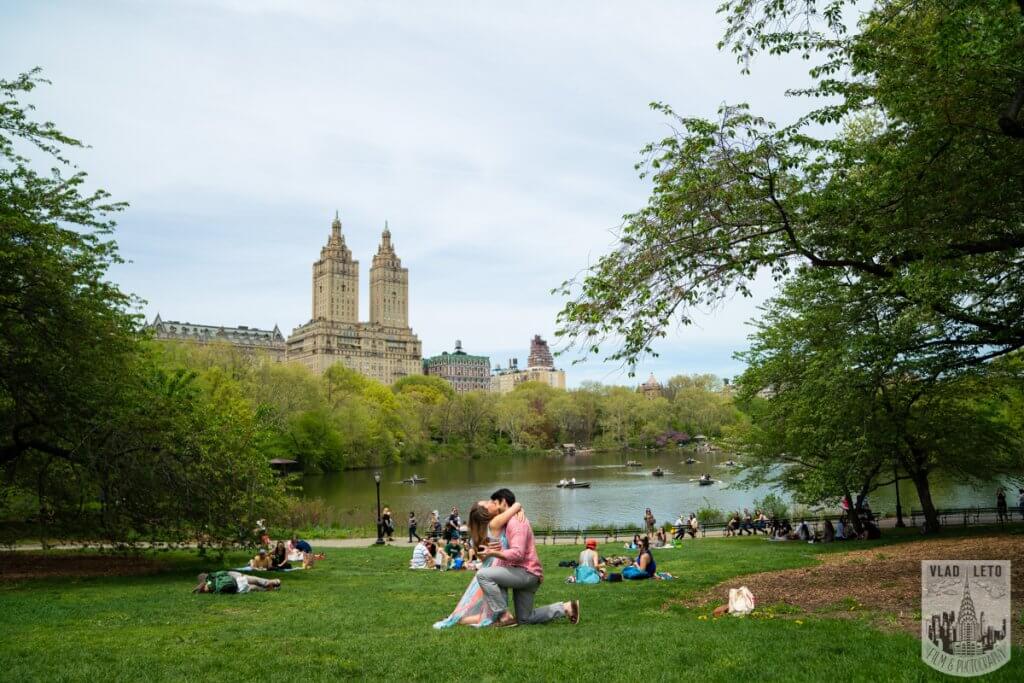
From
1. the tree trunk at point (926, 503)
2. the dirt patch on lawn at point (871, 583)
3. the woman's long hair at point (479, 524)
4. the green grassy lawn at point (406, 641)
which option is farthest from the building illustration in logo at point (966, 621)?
the tree trunk at point (926, 503)

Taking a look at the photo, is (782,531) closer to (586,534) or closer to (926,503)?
(926,503)

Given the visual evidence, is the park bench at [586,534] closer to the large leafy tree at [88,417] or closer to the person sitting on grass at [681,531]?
the person sitting on grass at [681,531]

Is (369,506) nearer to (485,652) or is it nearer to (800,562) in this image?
(800,562)

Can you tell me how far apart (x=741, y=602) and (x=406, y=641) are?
4300 mm

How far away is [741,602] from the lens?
373 inches

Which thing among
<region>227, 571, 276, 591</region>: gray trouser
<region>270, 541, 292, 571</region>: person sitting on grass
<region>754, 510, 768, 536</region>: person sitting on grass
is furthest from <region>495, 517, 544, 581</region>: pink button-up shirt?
<region>754, 510, 768, 536</region>: person sitting on grass

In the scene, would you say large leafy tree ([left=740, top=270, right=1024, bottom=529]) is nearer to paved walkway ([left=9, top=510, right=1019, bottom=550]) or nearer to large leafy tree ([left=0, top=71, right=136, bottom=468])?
paved walkway ([left=9, top=510, right=1019, bottom=550])

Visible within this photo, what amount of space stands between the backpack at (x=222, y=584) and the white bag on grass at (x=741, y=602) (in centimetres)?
784

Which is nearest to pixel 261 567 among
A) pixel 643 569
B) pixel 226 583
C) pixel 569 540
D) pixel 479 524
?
pixel 226 583

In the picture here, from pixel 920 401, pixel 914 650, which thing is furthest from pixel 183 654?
pixel 920 401

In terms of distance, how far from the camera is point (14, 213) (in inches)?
586

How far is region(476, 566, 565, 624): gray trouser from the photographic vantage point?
27.1 ft

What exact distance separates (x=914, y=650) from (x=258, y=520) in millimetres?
13103

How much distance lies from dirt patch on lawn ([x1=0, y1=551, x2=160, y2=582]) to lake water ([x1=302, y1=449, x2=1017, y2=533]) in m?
15.6
